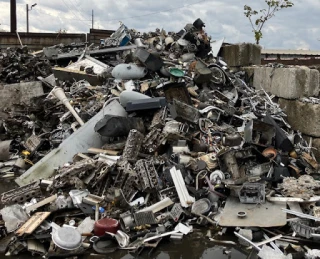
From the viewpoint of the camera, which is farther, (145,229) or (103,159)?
(103,159)

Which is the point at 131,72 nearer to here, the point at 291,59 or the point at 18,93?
the point at 18,93

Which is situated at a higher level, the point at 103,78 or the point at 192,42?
the point at 192,42

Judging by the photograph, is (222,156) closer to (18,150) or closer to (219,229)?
(219,229)

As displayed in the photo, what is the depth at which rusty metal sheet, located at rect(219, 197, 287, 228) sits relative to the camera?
461 cm

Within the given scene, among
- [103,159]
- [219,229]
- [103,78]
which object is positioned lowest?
[219,229]

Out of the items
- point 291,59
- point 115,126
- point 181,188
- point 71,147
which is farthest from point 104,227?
point 291,59

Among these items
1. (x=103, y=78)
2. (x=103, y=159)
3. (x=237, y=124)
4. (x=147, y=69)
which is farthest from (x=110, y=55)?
(x=103, y=159)

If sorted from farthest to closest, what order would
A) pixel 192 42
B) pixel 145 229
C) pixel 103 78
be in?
pixel 192 42
pixel 103 78
pixel 145 229

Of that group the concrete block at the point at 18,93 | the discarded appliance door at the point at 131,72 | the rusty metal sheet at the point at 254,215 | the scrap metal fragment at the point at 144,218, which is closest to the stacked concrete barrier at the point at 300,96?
the rusty metal sheet at the point at 254,215

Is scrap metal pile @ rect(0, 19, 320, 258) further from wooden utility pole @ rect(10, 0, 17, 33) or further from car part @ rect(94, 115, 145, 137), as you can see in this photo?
wooden utility pole @ rect(10, 0, 17, 33)

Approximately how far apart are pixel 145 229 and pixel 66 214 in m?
1.07

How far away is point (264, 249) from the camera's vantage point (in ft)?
13.5

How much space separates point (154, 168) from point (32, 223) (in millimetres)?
1820

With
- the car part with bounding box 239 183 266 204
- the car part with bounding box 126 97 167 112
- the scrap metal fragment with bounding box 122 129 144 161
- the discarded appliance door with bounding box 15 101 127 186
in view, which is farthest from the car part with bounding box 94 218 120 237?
the car part with bounding box 126 97 167 112
